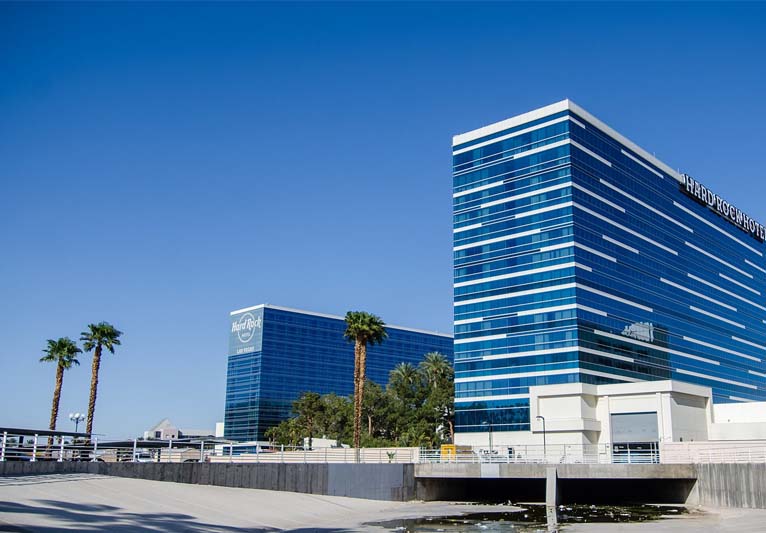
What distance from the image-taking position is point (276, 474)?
1833 inches

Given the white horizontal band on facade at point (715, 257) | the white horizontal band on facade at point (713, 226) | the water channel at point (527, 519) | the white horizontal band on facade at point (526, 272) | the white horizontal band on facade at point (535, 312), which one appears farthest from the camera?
the white horizontal band on facade at point (715, 257)

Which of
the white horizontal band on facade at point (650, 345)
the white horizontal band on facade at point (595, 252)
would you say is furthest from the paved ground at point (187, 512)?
the white horizontal band on facade at point (650, 345)

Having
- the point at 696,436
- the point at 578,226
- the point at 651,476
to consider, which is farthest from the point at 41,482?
the point at 578,226

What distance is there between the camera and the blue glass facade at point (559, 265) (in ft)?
333

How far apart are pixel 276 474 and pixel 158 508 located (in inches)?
587

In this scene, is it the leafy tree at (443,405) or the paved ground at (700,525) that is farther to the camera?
the leafy tree at (443,405)

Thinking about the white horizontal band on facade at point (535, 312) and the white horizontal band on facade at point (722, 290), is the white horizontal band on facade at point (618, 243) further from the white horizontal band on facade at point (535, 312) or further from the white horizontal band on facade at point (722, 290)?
the white horizontal band on facade at point (722, 290)

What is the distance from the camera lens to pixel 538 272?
103875mm

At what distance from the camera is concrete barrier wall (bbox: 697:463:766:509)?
1817 inches

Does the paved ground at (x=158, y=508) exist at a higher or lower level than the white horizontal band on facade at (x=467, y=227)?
lower

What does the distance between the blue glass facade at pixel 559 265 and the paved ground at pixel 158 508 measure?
191 ft

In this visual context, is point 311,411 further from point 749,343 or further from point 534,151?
point 749,343

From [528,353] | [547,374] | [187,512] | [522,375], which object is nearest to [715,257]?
[528,353]

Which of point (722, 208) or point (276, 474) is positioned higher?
point (722, 208)
